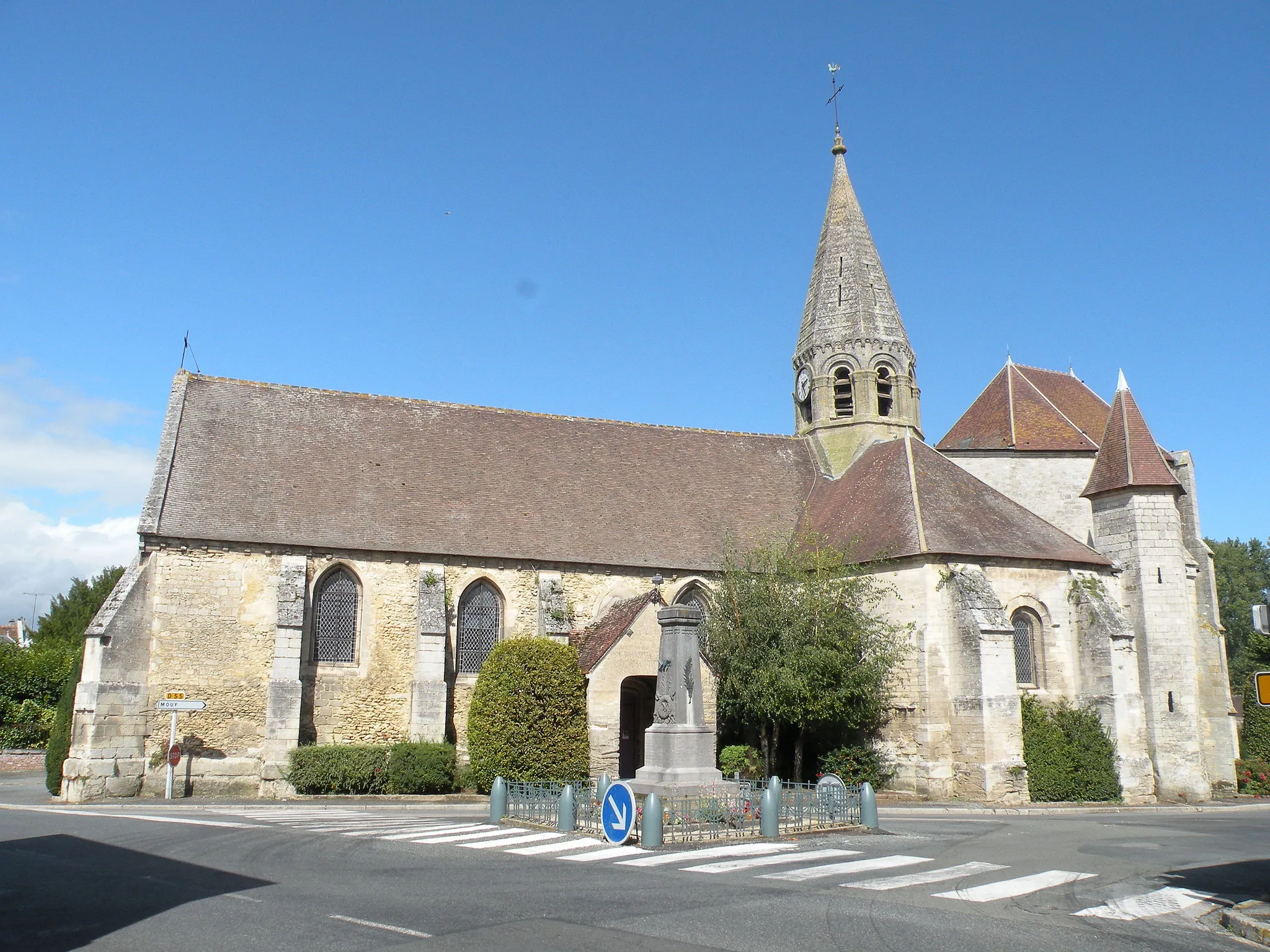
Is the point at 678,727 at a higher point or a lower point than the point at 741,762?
higher

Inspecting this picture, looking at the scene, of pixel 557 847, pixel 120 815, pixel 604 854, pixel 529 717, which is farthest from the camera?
pixel 529 717

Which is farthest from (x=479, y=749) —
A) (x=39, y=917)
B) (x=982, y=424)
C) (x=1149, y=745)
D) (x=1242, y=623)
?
(x=1242, y=623)

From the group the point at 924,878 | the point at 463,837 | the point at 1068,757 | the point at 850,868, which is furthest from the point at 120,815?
the point at 1068,757

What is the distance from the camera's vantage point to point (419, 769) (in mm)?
21188

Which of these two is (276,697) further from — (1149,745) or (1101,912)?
(1149,745)

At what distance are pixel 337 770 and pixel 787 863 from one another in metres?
12.2

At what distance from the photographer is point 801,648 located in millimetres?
22266

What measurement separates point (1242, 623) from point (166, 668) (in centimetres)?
6884

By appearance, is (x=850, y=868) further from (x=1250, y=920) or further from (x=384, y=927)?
(x=384, y=927)

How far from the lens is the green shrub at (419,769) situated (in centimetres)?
2112

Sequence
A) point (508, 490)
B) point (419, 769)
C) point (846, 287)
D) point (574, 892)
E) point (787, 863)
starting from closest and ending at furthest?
1. point (574, 892)
2. point (787, 863)
3. point (419, 769)
4. point (508, 490)
5. point (846, 287)

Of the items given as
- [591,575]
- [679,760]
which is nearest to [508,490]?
[591,575]

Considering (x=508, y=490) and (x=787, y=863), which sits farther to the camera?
(x=508, y=490)

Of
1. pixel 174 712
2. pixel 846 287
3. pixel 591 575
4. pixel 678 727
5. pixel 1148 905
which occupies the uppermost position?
pixel 846 287
